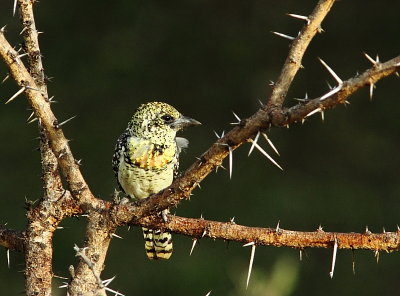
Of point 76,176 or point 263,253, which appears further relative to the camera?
point 263,253

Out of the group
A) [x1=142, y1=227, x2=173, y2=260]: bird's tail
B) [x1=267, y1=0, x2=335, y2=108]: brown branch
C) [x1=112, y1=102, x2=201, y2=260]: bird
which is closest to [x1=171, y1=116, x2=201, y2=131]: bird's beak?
[x1=112, y1=102, x2=201, y2=260]: bird

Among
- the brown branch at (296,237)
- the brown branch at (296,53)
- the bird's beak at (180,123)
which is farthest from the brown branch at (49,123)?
the bird's beak at (180,123)

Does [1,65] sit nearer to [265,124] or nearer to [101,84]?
[101,84]

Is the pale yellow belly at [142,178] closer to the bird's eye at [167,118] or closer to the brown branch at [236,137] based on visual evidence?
the bird's eye at [167,118]

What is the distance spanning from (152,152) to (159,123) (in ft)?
0.56

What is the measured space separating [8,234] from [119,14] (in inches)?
275

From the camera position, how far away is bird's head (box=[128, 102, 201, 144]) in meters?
4.54

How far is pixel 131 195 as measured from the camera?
16.3ft

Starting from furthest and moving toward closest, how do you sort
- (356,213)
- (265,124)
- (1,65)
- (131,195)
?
(1,65), (356,213), (131,195), (265,124)

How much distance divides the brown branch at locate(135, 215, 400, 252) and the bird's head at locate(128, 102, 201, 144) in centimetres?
Result: 171

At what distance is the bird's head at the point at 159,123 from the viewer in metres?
4.54

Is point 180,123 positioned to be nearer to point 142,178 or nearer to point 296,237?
point 142,178

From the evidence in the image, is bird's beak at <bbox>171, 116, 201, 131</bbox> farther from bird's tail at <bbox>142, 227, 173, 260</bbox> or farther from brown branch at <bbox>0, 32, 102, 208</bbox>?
brown branch at <bbox>0, 32, 102, 208</bbox>

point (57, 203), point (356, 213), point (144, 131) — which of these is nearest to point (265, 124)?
point (57, 203)
